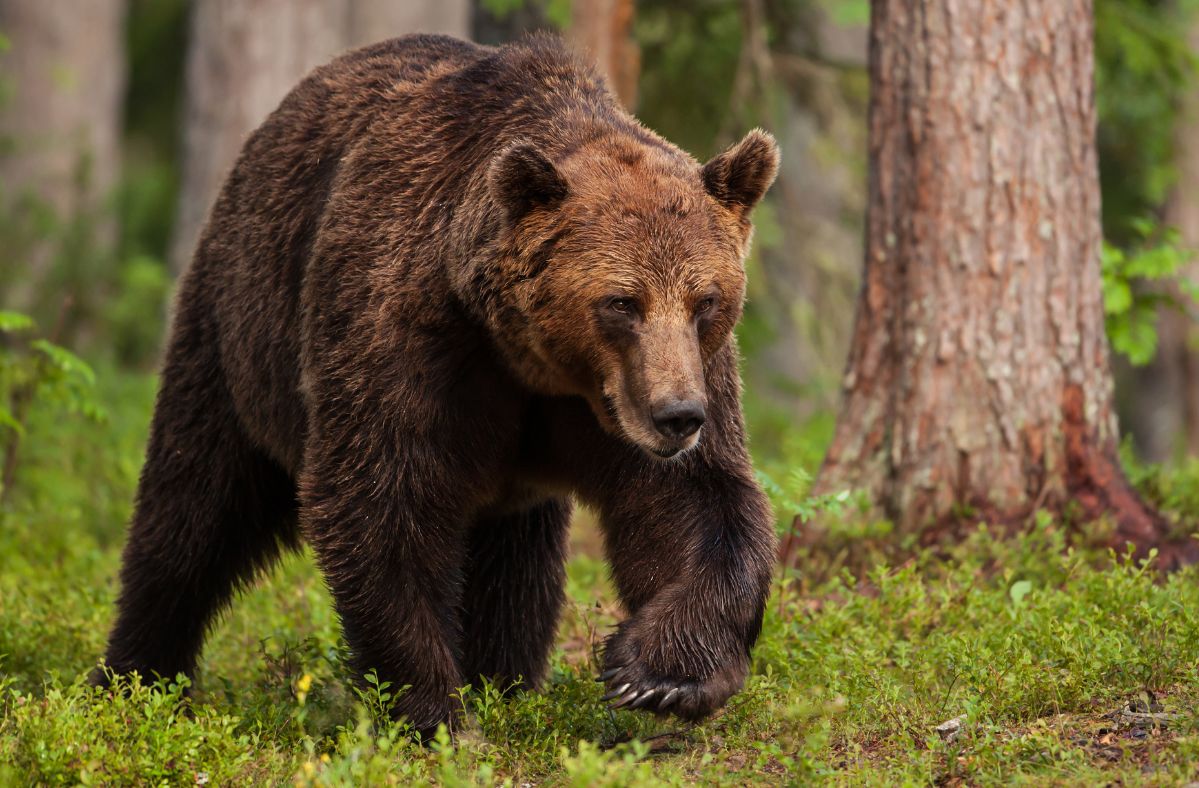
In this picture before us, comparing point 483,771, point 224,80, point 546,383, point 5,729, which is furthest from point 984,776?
point 224,80

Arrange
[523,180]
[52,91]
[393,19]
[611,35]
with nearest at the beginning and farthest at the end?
[523,180] → [611,35] → [52,91] → [393,19]

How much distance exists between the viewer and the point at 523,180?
479 cm

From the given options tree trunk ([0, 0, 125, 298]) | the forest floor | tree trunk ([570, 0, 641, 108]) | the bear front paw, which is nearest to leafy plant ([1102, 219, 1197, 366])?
the forest floor

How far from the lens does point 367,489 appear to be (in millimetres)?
5012

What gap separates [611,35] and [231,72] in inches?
222

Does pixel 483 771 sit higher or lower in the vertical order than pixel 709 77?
lower

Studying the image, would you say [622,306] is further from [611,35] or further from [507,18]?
[507,18]

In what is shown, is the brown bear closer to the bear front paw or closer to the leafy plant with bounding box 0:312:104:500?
the bear front paw

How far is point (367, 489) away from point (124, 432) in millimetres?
6639

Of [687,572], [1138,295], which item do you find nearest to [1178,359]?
[1138,295]

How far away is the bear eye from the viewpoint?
470 centimetres

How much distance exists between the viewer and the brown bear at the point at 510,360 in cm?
477

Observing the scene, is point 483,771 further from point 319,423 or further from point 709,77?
point 709,77

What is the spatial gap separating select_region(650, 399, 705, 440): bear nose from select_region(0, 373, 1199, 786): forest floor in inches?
34.5
